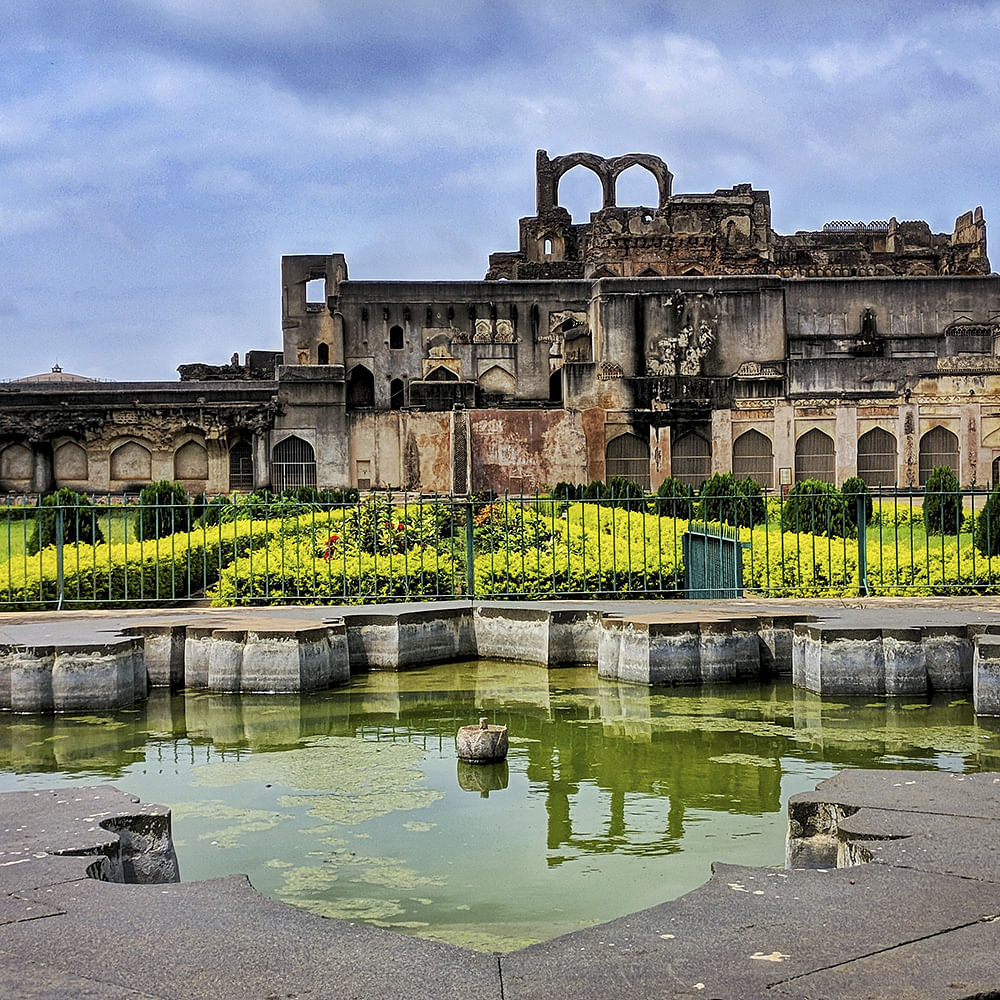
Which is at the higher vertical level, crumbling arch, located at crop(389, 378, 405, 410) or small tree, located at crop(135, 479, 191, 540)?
crumbling arch, located at crop(389, 378, 405, 410)

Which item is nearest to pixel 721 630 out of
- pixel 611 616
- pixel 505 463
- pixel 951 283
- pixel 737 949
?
pixel 611 616

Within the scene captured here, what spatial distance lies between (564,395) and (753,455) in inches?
188

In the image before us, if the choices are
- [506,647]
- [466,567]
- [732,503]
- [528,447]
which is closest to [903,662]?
[506,647]

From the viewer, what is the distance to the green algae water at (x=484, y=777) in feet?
16.9

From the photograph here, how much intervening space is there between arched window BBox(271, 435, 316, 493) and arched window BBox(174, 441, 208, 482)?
1822 mm

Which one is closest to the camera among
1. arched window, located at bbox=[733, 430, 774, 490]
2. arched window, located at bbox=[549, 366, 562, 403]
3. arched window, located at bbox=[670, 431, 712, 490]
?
arched window, located at bbox=[733, 430, 774, 490]

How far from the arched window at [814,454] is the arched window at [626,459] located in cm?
360

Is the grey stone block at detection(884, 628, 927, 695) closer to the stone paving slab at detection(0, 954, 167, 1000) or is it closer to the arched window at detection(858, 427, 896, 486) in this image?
the stone paving slab at detection(0, 954, 167, 1000)

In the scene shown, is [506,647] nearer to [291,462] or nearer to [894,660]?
[894,660]

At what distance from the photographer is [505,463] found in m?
31.3

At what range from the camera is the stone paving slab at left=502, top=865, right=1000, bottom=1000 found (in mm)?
3328

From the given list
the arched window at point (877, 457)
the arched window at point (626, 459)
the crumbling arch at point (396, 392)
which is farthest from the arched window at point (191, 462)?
the arched window at point (877, 457)

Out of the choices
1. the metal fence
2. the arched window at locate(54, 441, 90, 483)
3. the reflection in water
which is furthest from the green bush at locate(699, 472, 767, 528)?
the arched window at locate(54, 441, 90, 483)

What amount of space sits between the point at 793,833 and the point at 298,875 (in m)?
1.99
